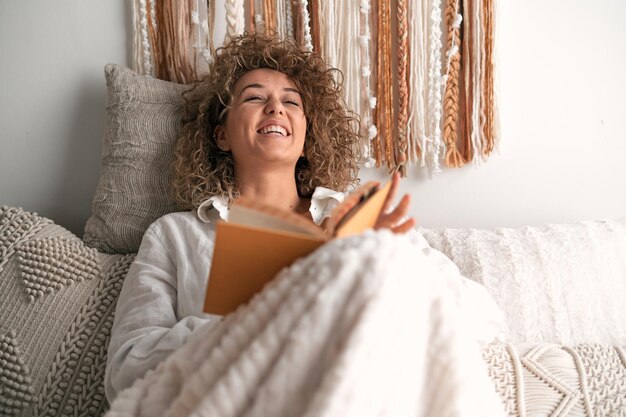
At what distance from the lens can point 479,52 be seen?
4.06 ft

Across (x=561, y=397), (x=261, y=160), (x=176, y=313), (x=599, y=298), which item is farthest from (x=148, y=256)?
(x=599, y=298)

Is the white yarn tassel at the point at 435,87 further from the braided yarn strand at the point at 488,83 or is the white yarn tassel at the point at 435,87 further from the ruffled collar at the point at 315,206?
the ruffled collar at the point at 315,206

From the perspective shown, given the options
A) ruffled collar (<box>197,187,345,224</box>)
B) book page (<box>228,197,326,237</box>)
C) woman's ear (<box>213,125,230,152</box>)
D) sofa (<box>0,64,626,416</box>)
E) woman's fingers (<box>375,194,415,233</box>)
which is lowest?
sofa (<box>0,64,626,416</box>)

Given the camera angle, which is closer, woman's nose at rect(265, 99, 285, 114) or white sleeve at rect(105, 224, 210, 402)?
white sleeve at rect(105, 224, 210, 402)

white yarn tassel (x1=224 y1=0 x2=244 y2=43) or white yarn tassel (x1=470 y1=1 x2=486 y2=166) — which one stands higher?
white yarn tassel (x1=224 y1=0 x2=244 y2=43)

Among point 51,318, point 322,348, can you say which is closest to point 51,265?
point 51,318

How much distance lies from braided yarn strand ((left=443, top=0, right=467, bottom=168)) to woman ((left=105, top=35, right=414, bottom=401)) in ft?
0.74

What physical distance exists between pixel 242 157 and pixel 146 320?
45 cm

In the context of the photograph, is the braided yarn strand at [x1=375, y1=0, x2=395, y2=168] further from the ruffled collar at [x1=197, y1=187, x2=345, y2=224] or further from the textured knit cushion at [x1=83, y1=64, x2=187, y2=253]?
the textured knit cushion at [x1=83, y1=64, x2=187, y2=253]

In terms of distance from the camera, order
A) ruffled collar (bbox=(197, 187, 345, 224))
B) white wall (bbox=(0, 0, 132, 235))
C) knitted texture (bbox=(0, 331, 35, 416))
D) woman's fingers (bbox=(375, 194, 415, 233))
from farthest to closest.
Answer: white wall (bbox=(0, 0, 132, 235)), ruffled collar (bbox=(197, 187, 345, 224)), knitted texture (bbox=(0, 331, 35, 416)), woman's fingers (bbox=(375, 194, 415, 233))

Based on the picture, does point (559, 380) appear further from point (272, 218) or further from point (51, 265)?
point (51, 265)

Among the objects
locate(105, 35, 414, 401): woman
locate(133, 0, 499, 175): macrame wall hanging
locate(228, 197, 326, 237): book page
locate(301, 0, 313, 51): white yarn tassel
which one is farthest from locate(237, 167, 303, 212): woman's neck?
locate(228, 197, 326, 237): book page

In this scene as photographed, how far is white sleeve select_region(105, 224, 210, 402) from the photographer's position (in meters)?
0.76

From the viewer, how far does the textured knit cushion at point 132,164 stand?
116 centimetres
